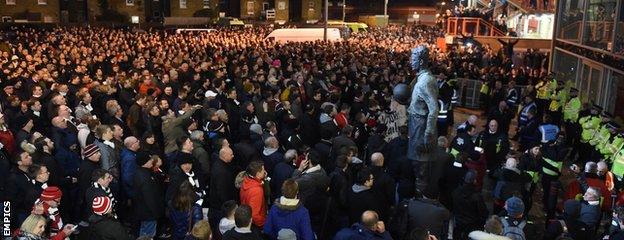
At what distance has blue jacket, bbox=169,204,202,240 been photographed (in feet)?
22.8

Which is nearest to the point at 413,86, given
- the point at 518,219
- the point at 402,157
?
the point at 402,157

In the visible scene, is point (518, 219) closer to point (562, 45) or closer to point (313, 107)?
point (313, 107)

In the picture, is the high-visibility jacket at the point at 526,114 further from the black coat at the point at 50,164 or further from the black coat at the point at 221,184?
the black coat at the point at 50,164

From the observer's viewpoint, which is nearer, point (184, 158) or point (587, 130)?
point (184, 158)

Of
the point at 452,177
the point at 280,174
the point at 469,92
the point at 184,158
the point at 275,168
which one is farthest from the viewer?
the point at 469,92

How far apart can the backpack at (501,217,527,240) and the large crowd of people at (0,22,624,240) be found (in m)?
0.02

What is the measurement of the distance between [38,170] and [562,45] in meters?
19.9

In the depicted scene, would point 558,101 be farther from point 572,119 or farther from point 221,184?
point 221,184

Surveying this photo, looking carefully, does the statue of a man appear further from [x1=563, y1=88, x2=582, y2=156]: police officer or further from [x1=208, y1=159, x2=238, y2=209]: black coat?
[x1=563, y1=88, x2=582, y2=156]: police officer

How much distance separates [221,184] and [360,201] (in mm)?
1930

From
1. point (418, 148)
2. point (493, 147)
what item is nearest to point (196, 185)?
point (418, 148)

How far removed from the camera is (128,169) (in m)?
7.82

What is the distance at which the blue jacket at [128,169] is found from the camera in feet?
25.6

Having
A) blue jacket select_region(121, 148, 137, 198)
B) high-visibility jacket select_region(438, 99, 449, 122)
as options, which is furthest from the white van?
blue jacket select_region(121, 148, 137, 198)
